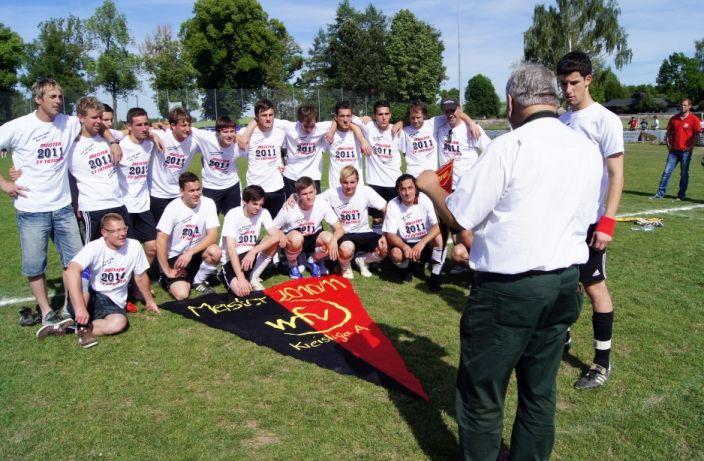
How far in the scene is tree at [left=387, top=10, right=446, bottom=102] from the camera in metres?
67.4

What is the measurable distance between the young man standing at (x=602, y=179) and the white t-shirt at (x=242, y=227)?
388 centimetres

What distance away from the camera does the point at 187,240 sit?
6.28m

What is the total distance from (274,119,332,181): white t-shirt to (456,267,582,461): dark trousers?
5.37 meters

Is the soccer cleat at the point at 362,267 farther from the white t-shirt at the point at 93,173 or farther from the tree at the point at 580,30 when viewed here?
the tree at the point at 580,30

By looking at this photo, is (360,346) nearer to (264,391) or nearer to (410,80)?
(264,391)

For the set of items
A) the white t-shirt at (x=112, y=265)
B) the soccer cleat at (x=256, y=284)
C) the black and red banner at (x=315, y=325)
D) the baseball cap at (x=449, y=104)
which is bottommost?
the black and red banner at (x=315, y=325)

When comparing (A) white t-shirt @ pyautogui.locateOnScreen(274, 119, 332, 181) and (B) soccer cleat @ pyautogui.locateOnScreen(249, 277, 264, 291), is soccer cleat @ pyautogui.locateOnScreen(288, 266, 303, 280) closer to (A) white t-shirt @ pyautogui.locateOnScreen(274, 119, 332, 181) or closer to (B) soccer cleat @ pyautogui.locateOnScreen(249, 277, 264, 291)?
(B) soccer cleat @ pyautogui.locateOnScreen(249, 277, 264, 291)

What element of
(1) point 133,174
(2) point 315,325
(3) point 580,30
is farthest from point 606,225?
(3) point 580,30

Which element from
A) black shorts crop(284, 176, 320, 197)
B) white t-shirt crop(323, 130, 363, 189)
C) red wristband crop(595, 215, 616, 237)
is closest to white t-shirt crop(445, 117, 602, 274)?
red wristband crop(595, 215, 616, 237)

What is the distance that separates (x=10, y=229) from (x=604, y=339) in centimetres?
1026

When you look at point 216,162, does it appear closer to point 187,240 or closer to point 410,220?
point 187,240

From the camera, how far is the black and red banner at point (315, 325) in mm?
4207

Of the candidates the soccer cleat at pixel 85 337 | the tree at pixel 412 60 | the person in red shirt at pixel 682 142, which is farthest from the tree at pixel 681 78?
the soccer cleat at pixel 85 337

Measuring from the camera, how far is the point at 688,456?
305 cm
